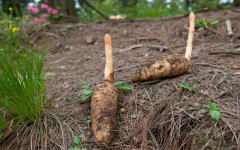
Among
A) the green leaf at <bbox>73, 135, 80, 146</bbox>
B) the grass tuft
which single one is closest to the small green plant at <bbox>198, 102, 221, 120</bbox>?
the green leaf at <bbox>73, 135, 80, 146</bbox>

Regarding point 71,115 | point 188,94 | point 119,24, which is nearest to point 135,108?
point 188,94

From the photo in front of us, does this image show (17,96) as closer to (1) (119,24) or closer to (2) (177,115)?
(2) (177,115)

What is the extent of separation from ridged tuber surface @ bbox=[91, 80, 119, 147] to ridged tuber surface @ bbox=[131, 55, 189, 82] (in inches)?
18.2

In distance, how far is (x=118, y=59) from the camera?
297 cm

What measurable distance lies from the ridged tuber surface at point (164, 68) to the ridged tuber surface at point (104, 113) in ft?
1.52

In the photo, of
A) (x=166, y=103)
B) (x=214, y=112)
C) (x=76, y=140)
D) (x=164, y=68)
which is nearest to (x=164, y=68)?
(x=164, y=68)

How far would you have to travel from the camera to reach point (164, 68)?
1848mm

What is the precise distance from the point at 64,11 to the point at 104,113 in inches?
207

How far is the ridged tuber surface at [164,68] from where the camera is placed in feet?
6.07

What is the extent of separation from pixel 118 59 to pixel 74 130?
1702 mm

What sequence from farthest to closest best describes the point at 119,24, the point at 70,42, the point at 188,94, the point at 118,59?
the point at 119,24 < the point at 70,42 < the point at 118,59 < the point at 188,94

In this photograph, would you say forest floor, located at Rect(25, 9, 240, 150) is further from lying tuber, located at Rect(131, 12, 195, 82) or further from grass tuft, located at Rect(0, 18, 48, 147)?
grass tuft, located at Rect(0, 18, 48, 147)

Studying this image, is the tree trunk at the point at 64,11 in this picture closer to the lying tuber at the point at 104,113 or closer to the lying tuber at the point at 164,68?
the lying tuber at the point at 164,68

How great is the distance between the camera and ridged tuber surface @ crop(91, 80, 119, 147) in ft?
4.34
